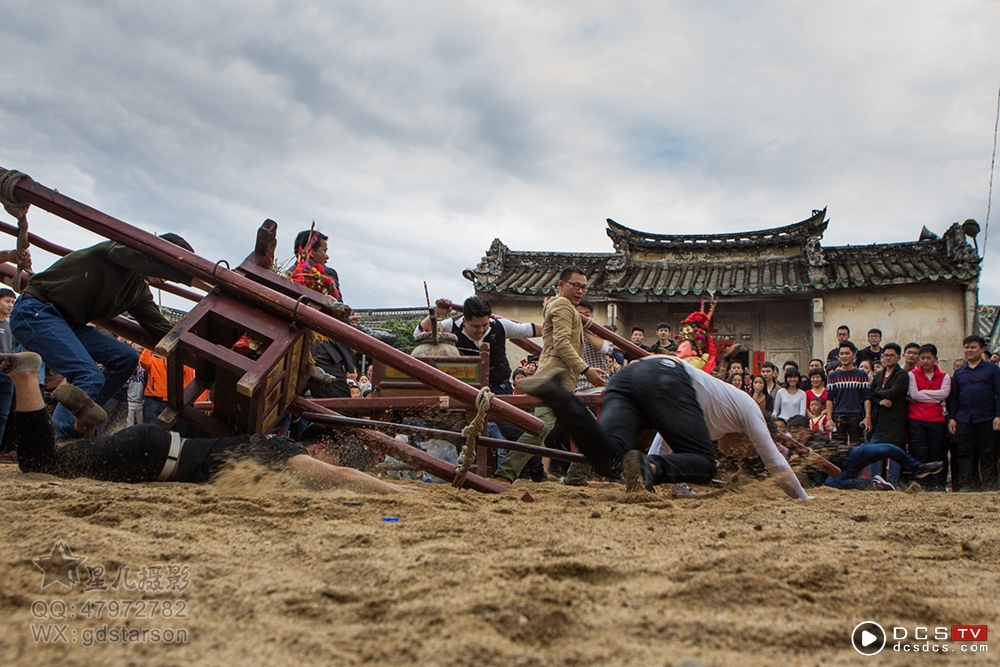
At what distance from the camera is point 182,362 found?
334 centimetres

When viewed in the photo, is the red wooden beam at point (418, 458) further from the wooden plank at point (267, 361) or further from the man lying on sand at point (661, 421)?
the man lying on sand at point (661, 421)

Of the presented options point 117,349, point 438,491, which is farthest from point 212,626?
point 117,349

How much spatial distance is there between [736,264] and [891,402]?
745 cm

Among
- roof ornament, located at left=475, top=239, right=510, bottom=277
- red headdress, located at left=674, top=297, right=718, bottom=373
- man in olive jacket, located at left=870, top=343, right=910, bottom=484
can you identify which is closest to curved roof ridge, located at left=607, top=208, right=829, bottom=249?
roof ornament, located at left=475, top=239, right=510, bottom=277

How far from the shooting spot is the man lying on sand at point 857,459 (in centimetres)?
521

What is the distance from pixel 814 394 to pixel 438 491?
5.29m

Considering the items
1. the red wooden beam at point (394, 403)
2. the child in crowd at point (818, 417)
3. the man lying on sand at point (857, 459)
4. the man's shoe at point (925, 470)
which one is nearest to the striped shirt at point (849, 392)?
the child in crowd at point (818, 417)

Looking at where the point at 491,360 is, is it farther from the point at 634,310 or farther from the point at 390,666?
the point at 634,310

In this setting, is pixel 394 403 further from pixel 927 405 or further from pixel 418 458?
pixel 927 405

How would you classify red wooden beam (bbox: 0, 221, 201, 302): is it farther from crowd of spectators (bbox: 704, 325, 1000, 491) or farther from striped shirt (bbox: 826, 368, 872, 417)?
striped shirt (bbox: 826, 368, 872, 417)

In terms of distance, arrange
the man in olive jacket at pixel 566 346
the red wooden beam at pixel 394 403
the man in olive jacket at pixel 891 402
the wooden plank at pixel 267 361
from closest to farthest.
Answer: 1. the wooden plank at pixel 267 361
2. the red wooden beam at pixel 394 403
3. the man in olive jacket at pixel 566 346
4. the man in olive jacket at pixel 891 402

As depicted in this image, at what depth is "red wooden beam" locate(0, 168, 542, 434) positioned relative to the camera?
3.33 meters

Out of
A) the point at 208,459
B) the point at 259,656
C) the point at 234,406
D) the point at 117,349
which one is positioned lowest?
the point at 259,656

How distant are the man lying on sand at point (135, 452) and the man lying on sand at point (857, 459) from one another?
12.2 feet
